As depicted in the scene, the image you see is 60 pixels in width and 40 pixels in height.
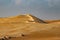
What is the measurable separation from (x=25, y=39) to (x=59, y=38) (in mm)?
2334

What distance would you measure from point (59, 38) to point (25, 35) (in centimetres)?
241

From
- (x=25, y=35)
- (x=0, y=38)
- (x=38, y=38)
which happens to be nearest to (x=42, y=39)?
(x=38, y=38)

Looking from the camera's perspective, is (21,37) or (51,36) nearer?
(21,37)

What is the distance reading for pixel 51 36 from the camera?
18.2m

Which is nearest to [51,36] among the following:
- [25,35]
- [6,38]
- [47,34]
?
[47,34]

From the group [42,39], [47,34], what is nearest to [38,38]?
[42,39]

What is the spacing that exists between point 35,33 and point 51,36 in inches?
56.0

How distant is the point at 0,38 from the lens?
55.0ft

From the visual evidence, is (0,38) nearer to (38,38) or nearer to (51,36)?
(38,38)

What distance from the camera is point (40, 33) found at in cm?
1906

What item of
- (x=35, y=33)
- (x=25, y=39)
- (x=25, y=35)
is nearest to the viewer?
(x=25, y=39)

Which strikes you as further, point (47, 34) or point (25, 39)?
point (47, 34)

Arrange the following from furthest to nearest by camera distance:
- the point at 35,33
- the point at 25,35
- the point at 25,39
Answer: the point at 35,33 < the point at 25,35 < the point at 25,39

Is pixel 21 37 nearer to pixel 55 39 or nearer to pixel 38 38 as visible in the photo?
pixel 38 38
